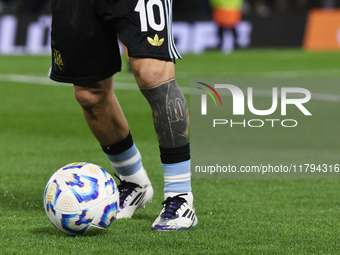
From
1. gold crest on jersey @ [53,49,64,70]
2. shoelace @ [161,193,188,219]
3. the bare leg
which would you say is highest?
gold crest on jersey @ [53,49,64,70]

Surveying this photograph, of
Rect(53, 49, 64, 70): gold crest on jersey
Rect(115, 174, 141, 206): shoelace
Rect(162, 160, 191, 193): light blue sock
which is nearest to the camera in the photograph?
Rect(162, 160, 191, 193): light blue sock

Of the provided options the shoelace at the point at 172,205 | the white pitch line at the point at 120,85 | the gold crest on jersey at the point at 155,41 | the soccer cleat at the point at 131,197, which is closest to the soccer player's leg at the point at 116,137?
the soccer cleat at the point at 131,197

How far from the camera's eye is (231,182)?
4.40 m

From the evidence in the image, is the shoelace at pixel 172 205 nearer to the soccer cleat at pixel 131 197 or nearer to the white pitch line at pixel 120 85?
the soccer cleat at pixel 131 197

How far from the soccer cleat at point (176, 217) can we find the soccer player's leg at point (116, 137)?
35 centimetres

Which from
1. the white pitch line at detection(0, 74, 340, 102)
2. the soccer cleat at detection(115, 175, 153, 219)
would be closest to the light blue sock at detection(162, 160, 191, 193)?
the soccer cleat at detection(115, 175, 153, 219)

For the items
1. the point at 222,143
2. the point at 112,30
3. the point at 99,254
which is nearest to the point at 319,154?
the point at 222,143

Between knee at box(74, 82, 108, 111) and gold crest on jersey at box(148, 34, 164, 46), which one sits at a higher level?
gold crest on jersey at box(148, 34, 164, 46)

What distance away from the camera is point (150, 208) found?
11.9 ft

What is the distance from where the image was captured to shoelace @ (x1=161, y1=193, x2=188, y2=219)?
3082 millimetres

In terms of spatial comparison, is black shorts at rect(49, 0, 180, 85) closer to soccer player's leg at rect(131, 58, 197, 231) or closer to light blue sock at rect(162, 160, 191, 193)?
soccer player's leg at rect(131, 58, 197, 231)

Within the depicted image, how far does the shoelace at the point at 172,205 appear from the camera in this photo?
10.1 feet

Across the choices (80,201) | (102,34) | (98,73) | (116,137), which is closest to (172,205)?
(80,201)

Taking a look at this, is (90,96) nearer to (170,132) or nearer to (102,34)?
(102,34)
